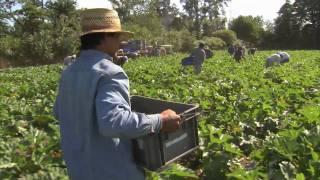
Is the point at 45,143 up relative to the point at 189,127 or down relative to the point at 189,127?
down

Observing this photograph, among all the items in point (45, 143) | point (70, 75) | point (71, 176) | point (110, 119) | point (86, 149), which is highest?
point (70, 75)

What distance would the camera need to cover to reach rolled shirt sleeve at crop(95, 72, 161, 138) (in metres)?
2.33

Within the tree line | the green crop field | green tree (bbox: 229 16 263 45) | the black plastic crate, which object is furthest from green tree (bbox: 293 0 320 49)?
the black plastic crate

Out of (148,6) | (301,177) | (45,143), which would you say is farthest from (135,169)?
(148,6)

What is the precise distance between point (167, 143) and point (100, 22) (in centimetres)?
78

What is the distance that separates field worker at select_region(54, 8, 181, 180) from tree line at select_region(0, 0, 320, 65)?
17.9 m

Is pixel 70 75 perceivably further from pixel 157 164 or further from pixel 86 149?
pixel 157 164

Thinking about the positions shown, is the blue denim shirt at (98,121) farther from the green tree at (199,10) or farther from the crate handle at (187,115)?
the green tree at (199,10)

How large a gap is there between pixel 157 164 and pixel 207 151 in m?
2.10

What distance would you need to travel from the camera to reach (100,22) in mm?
2652

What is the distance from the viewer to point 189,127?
2.92 meters

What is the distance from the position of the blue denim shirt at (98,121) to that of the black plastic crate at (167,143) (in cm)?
7

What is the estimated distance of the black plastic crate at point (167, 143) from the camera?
2.65 metres

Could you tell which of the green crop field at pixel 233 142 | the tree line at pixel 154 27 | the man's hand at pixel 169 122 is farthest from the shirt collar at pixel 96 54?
the tree line at pixel 154 27
